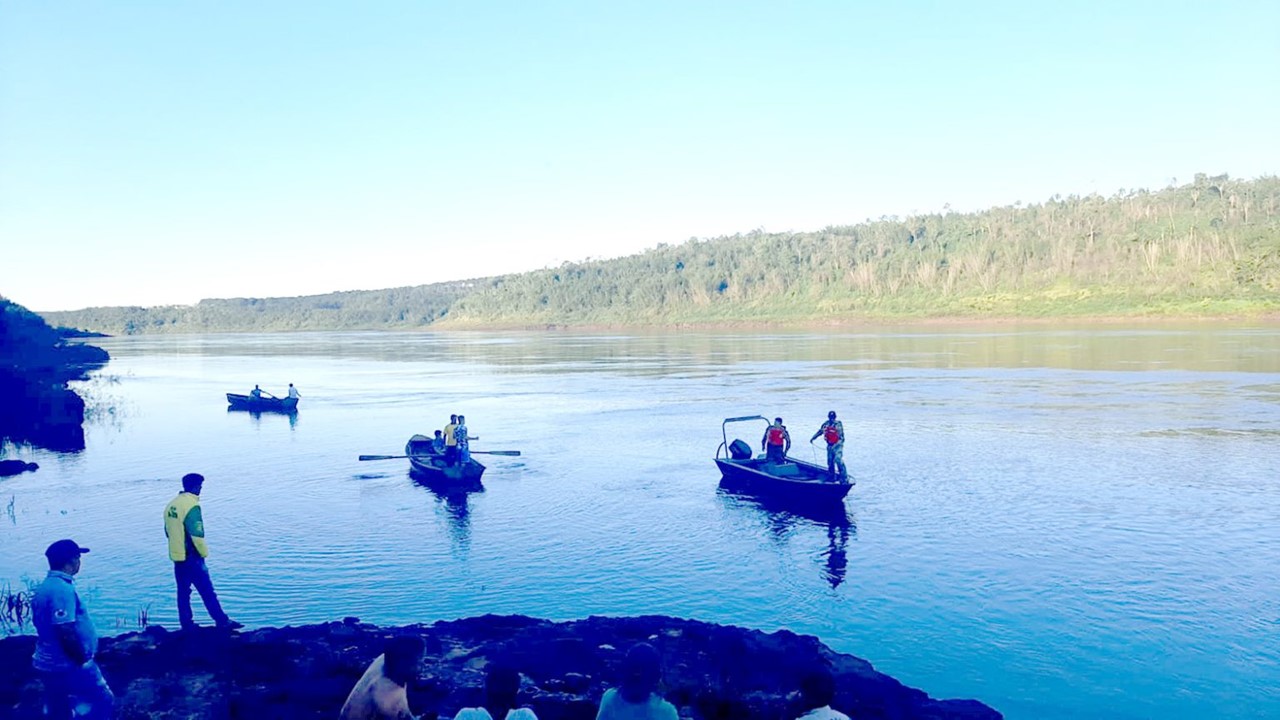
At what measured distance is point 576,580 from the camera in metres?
16.8

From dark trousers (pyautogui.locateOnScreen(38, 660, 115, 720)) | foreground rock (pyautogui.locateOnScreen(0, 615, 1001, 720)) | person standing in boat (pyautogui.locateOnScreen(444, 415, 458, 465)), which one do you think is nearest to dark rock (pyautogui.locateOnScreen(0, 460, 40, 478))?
person standing in boat (pyautogui.locateOnScreen(444, 415, 458, 465))

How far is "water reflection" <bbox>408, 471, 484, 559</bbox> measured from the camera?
65.2ft

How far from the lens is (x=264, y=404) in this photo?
46812mm

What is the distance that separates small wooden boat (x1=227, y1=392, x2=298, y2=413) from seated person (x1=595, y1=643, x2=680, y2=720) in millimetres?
42869

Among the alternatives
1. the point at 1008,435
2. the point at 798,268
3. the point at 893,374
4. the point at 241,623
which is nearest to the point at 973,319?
the point at 798,268

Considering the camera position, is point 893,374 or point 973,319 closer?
point 893,374

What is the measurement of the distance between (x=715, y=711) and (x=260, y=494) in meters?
19.5

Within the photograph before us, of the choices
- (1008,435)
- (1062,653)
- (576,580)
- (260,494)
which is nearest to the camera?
(1062,653)

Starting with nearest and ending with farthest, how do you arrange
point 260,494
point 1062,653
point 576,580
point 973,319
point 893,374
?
point 1062,653 < point 576,580 < point 260,494 < point 893,374 < point 973,319

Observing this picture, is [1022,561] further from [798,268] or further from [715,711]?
[798,268]

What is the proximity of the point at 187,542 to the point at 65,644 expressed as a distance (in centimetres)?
398

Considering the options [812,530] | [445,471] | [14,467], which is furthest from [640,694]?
[14,467]

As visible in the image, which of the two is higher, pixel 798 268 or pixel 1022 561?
pixel 798 268

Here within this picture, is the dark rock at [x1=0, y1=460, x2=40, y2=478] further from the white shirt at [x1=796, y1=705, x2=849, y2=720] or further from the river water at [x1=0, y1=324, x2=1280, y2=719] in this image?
the white shirt at [x1=796, y1=705, x2=849, y2=720]
